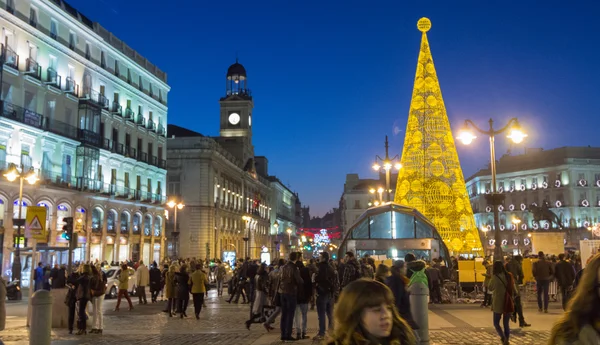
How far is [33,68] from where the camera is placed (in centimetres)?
3775

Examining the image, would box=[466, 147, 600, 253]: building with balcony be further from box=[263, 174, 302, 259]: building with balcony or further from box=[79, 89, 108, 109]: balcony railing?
box=[79, 89, 108, 109]: balcony railing

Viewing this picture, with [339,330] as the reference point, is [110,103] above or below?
above

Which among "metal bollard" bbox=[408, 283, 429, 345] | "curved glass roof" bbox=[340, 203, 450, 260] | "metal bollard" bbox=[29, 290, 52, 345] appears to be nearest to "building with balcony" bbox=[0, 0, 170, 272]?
"curved glass roof" bbox=[340, 203, 450, 260]

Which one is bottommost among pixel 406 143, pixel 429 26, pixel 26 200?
pixel 26 200

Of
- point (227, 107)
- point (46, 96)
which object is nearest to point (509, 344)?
point (46, 96)

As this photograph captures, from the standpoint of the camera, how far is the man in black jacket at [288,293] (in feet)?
42.0

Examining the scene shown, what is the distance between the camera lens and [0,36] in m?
34.6

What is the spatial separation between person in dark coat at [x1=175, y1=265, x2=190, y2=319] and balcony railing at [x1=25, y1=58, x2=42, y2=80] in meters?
23.7

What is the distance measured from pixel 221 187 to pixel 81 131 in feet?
105

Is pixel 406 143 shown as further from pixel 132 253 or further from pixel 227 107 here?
pixel 227 107

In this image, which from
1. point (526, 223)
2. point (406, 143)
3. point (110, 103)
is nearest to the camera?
point (406, 143)

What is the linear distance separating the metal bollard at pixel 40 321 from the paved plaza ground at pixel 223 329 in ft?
11.1

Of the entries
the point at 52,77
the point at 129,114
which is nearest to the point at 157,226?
the point at 129,114

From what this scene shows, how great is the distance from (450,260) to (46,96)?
27.8 metres
